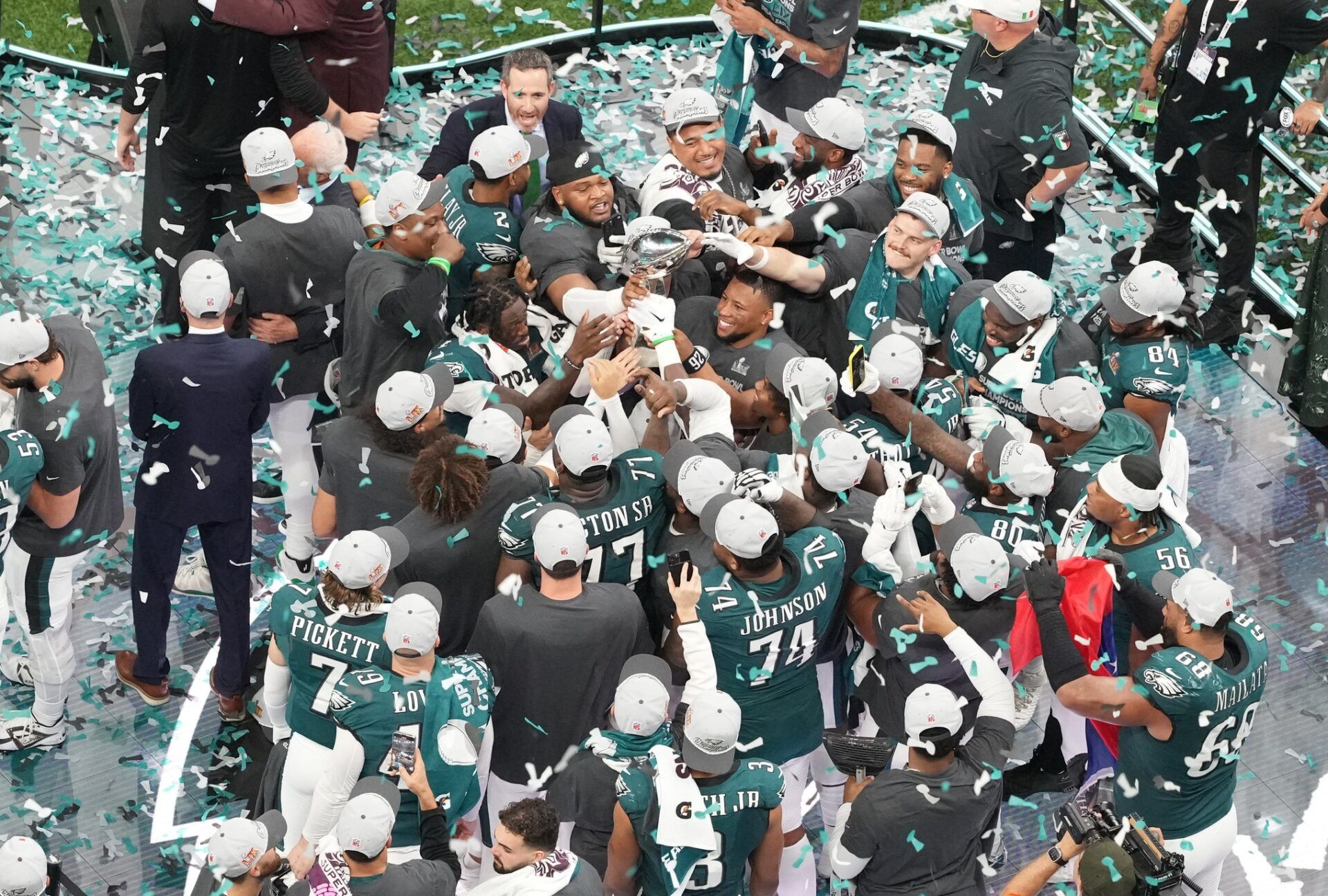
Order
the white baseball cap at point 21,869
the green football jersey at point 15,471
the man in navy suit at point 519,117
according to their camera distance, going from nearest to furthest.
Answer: the white baseball cap at point 21,869
the green football jersey at point 15,471
the man in navy suit at point 519,117

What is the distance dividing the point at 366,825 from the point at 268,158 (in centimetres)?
343

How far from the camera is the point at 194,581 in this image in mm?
8312

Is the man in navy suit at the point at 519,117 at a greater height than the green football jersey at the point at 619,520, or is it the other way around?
the man in navy suit at the point at 519,117

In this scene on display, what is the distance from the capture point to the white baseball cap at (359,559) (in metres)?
5.88

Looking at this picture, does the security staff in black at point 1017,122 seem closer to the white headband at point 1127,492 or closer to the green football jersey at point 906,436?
the green football jersey at point 906,436

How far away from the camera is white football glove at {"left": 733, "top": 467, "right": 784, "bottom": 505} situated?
6352 mm

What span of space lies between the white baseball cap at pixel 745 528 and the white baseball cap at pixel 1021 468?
118cm

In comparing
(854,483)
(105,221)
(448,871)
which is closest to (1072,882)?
(854,483)

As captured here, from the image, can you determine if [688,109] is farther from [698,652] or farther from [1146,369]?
[698,652]

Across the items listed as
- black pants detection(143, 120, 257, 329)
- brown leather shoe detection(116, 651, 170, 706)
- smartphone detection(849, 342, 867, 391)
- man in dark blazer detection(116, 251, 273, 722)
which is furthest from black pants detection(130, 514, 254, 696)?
smartphone detection(849, 342, 867, 391)

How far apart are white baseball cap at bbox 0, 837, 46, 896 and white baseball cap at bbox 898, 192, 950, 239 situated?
4.48 m

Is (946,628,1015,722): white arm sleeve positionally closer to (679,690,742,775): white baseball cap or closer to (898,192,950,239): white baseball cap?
(679,690,742,775): white baseball cap

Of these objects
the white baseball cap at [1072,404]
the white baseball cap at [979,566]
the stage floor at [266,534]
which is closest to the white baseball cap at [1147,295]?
the white baseball cap at [1072,404]

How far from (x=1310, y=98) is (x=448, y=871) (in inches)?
284
